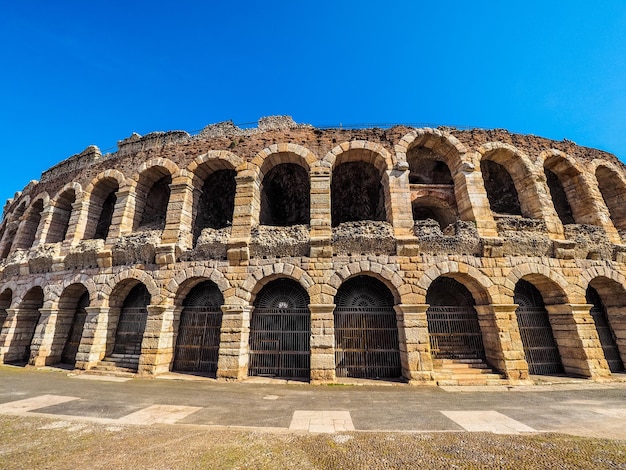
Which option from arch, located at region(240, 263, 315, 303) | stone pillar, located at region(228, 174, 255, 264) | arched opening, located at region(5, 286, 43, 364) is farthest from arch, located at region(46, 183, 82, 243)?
arch, located at region(240, 263, 315, 303)

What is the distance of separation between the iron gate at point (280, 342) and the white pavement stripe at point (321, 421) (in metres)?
3.75

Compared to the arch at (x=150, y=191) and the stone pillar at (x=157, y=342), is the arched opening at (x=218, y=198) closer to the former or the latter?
the arch at (x=150, y=191)

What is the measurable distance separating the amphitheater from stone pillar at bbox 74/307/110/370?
0.05m

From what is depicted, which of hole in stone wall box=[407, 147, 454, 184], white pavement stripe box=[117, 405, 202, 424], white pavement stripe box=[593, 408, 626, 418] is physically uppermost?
hole in stone wall box=[407, 147, 454, 184]

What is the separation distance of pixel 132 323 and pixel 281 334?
5958 mm

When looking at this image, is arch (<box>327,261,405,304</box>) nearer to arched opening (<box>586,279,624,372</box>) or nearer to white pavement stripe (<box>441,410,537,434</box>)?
white pavement stripe (<box>441,410,537,434</box>)

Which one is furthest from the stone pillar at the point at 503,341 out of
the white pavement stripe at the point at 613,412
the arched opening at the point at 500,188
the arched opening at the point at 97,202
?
the arched opening at the point at 97,202

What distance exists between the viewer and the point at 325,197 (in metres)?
9.77

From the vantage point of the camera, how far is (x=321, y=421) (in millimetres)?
4586

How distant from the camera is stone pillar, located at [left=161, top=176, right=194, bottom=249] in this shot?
9969mm

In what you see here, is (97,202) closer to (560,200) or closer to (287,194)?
(287,194)

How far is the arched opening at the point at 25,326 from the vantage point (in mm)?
11188

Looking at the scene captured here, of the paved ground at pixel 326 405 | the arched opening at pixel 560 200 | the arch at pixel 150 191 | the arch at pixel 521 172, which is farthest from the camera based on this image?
the arched opening at pixel 560 200

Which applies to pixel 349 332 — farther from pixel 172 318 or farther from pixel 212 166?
pixel 212 166
